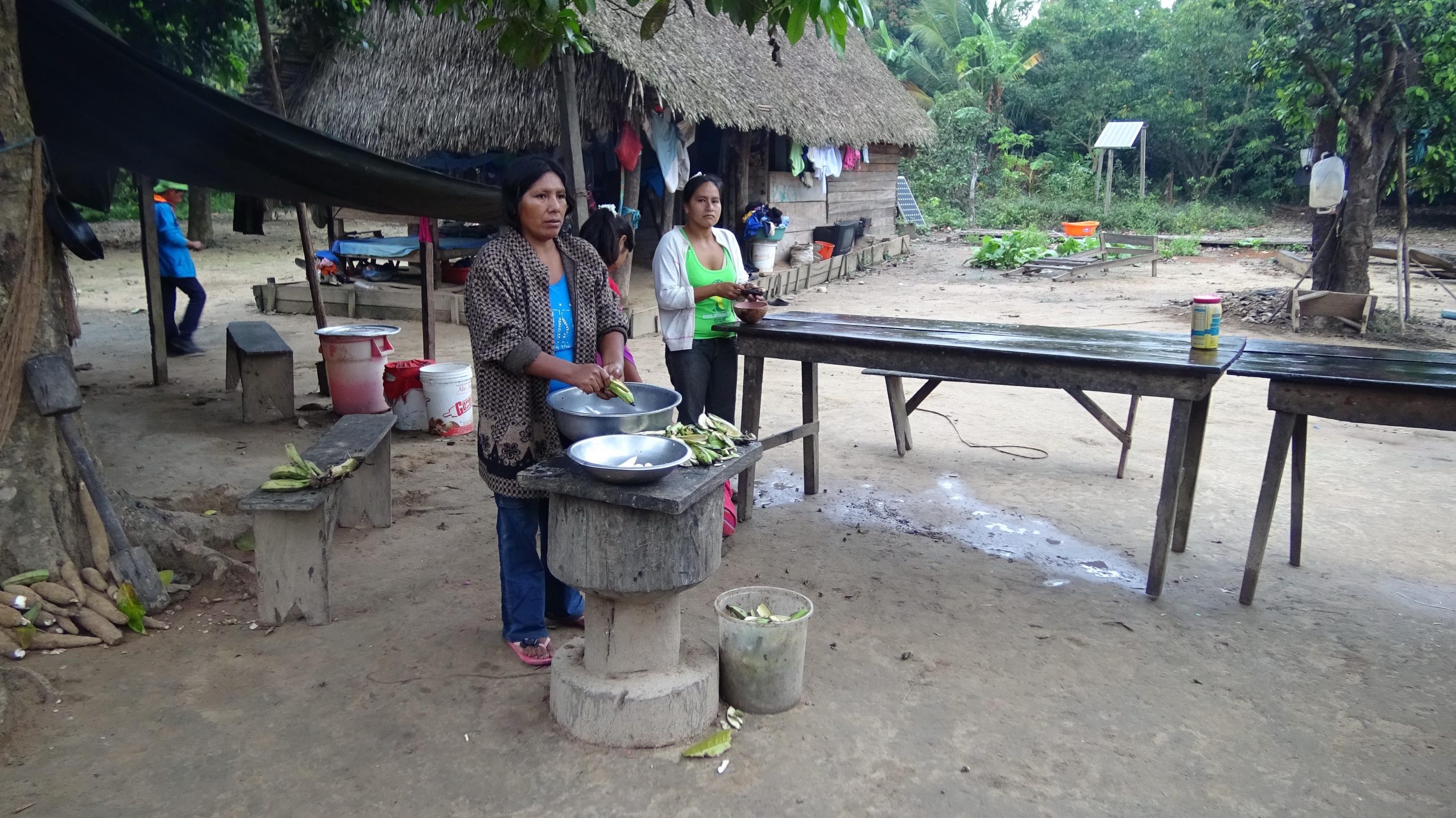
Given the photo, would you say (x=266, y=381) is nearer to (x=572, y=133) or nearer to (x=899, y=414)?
(x=572, y=133)

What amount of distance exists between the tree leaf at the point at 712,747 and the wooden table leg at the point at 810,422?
2253 mm

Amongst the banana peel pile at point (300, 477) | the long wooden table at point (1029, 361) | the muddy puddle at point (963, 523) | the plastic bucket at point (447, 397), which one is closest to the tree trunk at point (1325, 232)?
the muddy puddle at point (963, 523)

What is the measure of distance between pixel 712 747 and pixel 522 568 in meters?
0.85

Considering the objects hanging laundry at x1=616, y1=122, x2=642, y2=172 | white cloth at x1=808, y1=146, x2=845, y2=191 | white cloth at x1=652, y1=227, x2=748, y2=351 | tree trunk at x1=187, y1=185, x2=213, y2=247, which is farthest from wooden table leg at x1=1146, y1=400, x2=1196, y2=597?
tree trunk at x1=187, y1=185, x2=213, y2=247

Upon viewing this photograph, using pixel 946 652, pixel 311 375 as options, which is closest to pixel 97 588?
pixel 946 652

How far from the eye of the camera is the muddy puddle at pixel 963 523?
4047 mm

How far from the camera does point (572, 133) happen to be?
698cm

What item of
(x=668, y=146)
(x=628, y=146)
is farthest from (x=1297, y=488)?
(x=668, y=146)

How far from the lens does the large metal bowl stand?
8.64ft

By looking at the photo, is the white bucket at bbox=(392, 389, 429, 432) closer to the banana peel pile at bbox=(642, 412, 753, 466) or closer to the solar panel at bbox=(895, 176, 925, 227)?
the banana peel pile at bbox=(642, 412, 753, 466)

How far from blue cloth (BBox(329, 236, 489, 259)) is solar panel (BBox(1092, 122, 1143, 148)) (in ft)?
51.3

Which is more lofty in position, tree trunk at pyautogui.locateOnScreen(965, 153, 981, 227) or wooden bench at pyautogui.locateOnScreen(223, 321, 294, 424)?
tree trunk at pyautogui.locateOnScreen(965, 153, 981, 227)

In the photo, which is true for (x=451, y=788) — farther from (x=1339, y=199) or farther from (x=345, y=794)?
(x=1339, y=199)

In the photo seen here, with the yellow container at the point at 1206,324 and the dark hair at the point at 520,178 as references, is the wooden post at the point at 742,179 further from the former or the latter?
the dark hair at the point at 520,178
